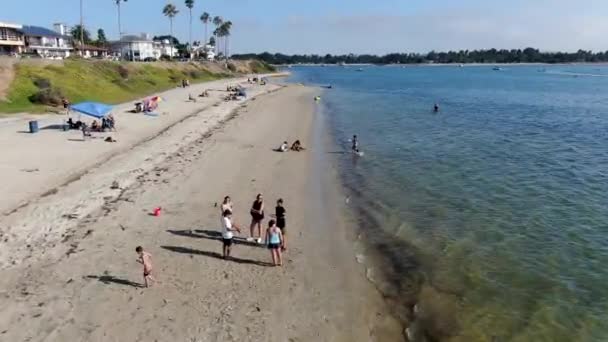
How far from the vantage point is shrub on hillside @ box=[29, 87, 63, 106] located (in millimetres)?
46031

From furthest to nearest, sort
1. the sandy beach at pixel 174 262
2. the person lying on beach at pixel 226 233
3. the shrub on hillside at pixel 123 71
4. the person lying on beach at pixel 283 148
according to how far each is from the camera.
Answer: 1. the shrub on hillside at pixel 123 71
2. the person lying on beach at pixel 283 148
3. the person lying on beach at pixel 226 233
4. the sandy beach at pixel 174 262

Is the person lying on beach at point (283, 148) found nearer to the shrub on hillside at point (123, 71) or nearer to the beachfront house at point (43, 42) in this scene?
the shrub on hillside at point (123, 71)

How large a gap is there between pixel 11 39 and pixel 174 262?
83.8m

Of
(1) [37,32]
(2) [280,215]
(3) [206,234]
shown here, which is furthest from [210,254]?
(1) [37,32]

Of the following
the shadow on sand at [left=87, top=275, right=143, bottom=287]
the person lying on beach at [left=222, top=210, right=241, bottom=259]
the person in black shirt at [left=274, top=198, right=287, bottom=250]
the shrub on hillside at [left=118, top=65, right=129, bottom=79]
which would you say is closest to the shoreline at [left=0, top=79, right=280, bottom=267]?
the shadow on sand at [left=87, top=275, right=143, bottom=287]

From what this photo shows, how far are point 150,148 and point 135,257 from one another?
1700 centimetres

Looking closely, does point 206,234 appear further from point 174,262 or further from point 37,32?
point 37,32

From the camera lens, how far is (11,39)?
8169cm

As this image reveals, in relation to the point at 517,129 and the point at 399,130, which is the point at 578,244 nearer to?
the point at 399,130

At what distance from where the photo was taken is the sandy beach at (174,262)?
11.5 metres

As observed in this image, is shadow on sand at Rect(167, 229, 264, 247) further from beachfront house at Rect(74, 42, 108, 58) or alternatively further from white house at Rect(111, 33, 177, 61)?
white house at Rect(111, 33, 177, 61)

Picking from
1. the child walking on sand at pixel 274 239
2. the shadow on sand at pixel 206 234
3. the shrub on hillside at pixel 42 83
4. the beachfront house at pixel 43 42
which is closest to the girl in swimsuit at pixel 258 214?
the shadow on sand at pixel 206 234

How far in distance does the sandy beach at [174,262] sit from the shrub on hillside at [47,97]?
2118 centimetres

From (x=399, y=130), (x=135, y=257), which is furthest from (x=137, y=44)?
(x=135, y=257)
